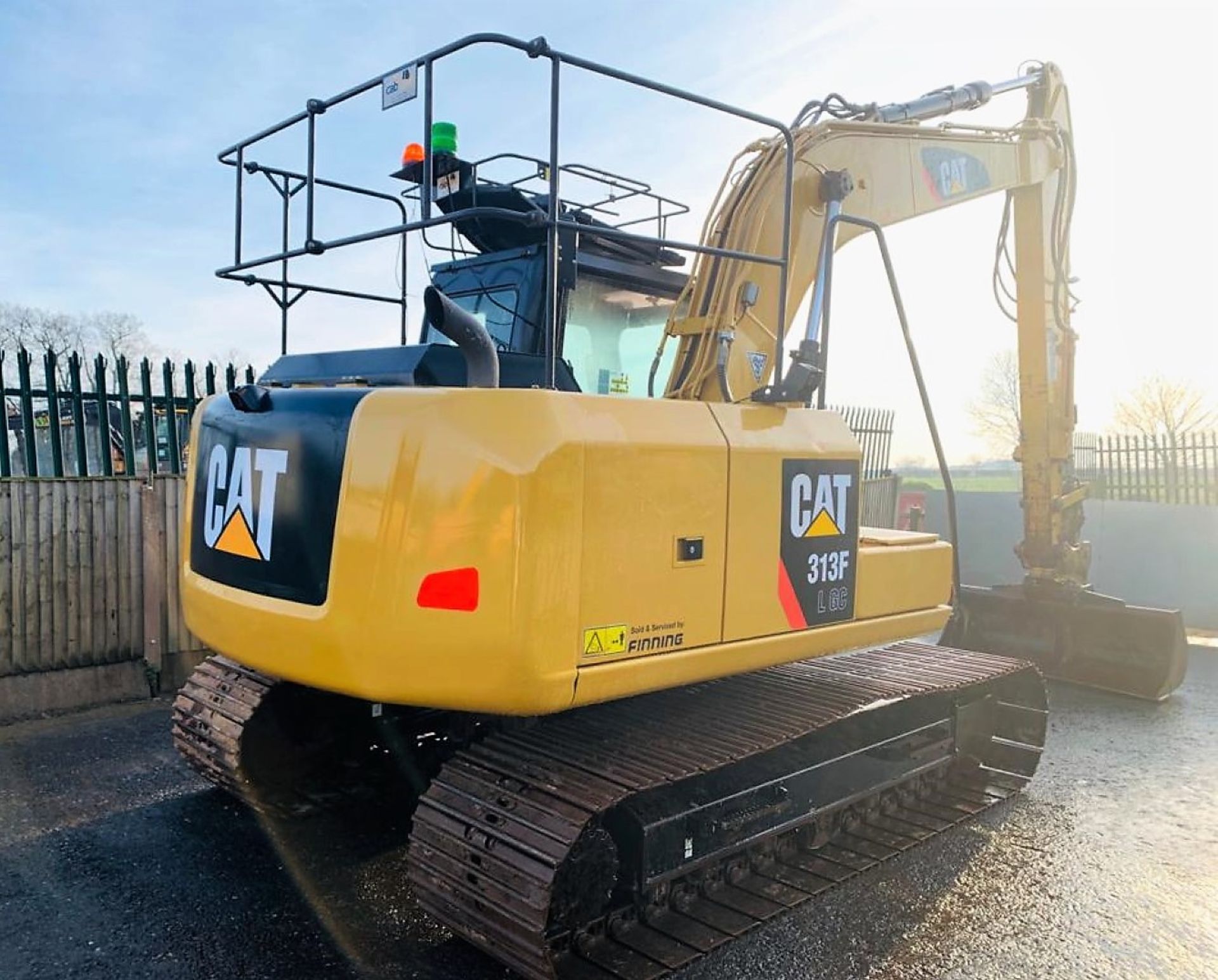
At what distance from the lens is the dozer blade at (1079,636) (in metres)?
6.84

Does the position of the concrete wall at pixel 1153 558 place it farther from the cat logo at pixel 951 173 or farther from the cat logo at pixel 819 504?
the cat logo at pixel 819 504

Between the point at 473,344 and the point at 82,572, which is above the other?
the point at 473,344

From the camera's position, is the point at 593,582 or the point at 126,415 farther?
the point at 126,415

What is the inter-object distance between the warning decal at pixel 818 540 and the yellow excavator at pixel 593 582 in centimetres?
2

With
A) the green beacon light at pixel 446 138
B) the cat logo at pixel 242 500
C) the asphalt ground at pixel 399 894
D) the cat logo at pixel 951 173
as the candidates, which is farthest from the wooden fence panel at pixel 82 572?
the cat logo at pixel 951 173

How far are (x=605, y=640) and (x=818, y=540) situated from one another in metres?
1.18

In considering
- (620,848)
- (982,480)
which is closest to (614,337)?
(620,848)

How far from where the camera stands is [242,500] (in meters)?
3.48

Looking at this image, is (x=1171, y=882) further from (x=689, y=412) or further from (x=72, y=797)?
(x=72, y=797)

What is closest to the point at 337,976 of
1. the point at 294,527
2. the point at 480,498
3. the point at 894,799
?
the point at 294,527

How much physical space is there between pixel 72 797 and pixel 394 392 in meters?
3.10

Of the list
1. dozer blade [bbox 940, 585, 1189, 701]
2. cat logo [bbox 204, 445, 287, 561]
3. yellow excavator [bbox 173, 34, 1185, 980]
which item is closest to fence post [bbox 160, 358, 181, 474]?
yellow excavator [bbox 173, 34, 1185, 980]

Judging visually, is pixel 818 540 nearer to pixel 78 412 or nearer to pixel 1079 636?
pixel 1079 636

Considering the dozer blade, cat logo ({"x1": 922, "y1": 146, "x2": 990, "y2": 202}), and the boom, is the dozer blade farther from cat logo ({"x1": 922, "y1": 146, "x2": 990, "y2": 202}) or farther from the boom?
cat logo ({"x1": 922, "y1": 146, "x2": 990, "y2": 202})
